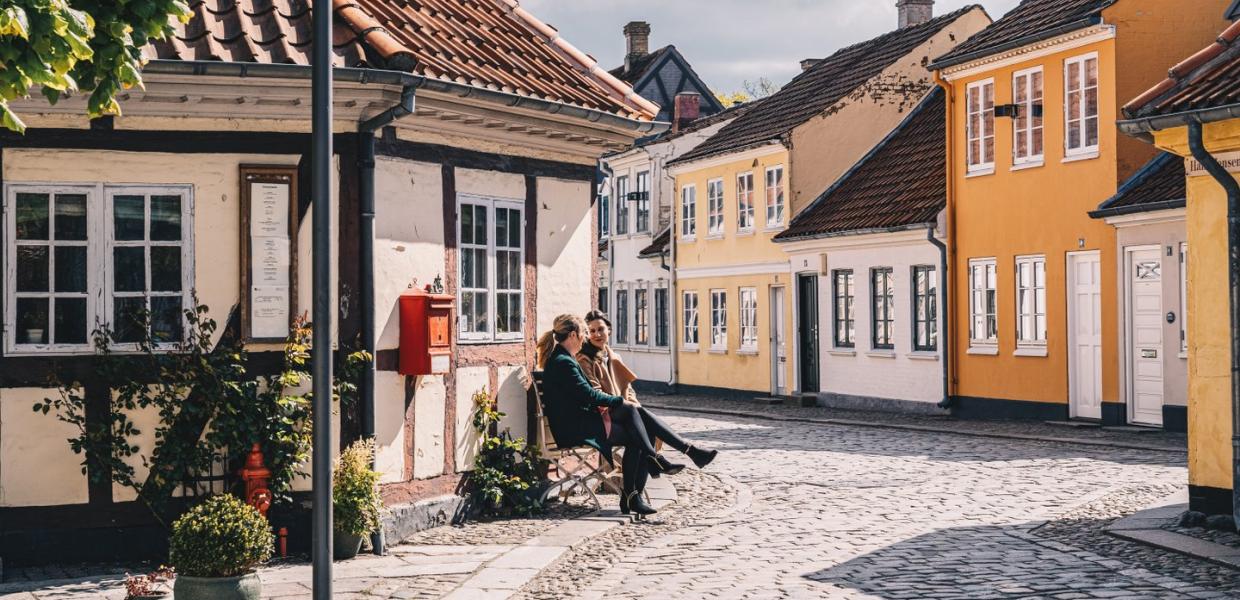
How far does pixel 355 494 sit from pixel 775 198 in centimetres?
2304

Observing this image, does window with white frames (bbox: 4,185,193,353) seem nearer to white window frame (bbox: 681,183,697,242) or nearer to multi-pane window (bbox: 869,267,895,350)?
multi-pane window (bbox: 869,267,895,350)

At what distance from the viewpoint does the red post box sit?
480 inches

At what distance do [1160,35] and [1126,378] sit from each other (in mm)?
4886

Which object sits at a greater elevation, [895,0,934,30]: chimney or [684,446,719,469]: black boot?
[895,0,934,30]: chimney

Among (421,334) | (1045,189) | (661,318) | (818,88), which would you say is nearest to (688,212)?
(661,318)

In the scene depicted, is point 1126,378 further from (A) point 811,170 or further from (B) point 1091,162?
(A) point 811,170

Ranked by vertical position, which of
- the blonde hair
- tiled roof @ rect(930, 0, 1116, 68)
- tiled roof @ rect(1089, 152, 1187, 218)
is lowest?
the blonde hair

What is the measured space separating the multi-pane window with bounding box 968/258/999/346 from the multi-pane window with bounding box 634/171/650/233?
1549 centimetres

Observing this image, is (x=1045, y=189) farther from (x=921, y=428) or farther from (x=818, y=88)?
(x=818, y=88)

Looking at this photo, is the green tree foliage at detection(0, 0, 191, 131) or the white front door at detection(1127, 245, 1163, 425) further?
the white front door at detection(1127, 245, 1163, 425)

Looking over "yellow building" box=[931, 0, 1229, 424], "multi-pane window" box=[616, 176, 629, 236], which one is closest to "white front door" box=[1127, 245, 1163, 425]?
"yellow building" box=[931, 0, 1229, 424]

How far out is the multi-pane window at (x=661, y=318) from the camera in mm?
39562

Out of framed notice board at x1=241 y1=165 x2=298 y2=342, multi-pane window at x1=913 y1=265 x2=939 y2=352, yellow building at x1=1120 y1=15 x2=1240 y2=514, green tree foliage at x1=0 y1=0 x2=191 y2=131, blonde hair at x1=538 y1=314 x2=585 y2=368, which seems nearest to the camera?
green tree foliage at x1=0 y1=0 x2=191 y2=131

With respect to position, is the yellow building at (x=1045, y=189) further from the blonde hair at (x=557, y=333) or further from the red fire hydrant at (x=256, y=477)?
the red fire hydrant at (x=256, y=477)
